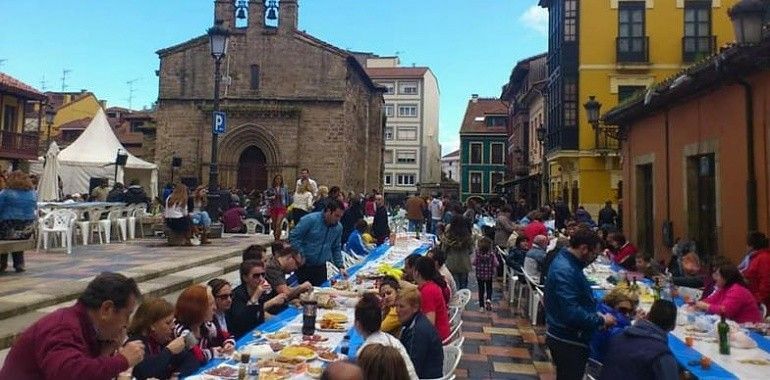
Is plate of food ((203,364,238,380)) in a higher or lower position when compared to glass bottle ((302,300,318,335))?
lower

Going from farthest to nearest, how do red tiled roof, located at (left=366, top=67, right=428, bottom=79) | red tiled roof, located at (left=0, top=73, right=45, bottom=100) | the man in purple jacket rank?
red tiled roof, located at (left=366, top=67, right=428, bottom=79)
red tiled roof, located at (left=0, top=73, right=45, bottom=100)
the man in purple jacket

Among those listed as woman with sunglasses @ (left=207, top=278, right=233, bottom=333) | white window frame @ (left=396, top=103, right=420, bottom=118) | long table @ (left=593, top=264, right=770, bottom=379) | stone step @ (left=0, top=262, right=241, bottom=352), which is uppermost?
white window frame @ (left=396, top=103, right=420, bottom=118)

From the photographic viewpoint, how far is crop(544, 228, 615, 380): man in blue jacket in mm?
4355

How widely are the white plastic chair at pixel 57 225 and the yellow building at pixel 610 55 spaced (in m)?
17.6

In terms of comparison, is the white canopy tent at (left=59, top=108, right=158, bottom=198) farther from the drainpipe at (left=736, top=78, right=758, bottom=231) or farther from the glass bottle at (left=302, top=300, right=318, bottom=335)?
the drainpipe at (left=736, top=78, right=758, bottom=231)

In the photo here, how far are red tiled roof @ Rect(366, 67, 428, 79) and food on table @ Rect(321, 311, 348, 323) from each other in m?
65.2

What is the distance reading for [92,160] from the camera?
21797 millimetres

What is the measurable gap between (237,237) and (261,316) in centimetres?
1241

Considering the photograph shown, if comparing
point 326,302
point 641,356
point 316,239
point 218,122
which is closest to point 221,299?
point 326,302

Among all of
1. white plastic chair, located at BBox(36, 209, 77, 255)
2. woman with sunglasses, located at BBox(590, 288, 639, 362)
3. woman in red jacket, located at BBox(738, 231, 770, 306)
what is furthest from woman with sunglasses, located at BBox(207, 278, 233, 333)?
white plastic chair, located at BBox(36, 209, 77, 255)

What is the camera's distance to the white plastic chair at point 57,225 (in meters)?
12.0

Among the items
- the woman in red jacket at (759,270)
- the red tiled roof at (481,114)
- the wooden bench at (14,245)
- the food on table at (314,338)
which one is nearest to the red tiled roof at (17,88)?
the wooden bench at (14,245)

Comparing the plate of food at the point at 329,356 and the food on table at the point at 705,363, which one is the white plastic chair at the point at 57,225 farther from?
the food on table at the point at 705,363

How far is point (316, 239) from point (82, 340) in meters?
4.65
